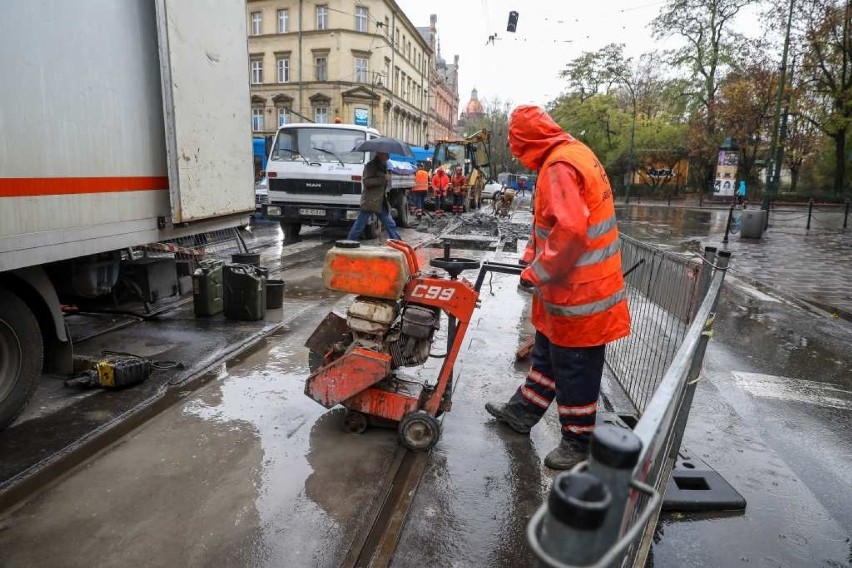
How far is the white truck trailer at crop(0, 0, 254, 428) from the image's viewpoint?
10.2 feet

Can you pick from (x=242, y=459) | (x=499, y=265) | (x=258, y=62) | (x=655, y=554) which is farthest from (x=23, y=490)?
(x=258, y=62)

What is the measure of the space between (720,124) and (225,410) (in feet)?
117

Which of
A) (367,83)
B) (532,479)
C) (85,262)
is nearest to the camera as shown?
(532,479)

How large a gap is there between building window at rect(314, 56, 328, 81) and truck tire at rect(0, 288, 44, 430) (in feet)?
144

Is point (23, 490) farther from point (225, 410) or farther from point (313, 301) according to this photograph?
point (313, 301)

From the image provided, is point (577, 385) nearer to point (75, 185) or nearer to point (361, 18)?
point (75, 185)

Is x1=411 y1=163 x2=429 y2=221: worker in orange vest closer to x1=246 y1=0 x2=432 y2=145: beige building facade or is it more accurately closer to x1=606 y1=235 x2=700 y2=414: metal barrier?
x1=606 y1=235 x2=700 y2=414: metal barrier

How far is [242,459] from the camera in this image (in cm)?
311

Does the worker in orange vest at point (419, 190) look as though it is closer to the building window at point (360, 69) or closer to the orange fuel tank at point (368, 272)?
the orange fuel tank at point (368, 272)

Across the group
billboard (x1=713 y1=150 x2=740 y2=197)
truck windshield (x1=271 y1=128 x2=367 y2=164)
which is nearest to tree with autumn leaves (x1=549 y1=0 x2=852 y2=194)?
billboard (x1=713 y1=150 x2=740 y2=197)

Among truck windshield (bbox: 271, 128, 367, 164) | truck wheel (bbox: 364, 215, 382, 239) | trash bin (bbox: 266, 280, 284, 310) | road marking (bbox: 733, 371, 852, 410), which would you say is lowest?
road marking (bbox: 733, 371, 852, 410)

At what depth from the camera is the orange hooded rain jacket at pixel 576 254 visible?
2711 mm

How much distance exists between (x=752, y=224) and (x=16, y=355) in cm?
1722

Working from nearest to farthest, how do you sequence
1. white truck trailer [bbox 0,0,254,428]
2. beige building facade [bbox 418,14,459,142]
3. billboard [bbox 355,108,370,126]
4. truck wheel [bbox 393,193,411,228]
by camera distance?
white truck trailer [bbox 0,0,254,428] → truck wheel [bbox 393,193,411,228] → billboard [bbox 355,108,370,126] → beige building facade [bbox 418,14,459,142]
